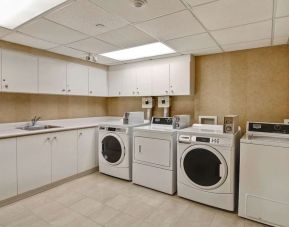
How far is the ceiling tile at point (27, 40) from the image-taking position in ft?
8.72

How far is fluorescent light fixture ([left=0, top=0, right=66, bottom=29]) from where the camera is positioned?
71.7 inches

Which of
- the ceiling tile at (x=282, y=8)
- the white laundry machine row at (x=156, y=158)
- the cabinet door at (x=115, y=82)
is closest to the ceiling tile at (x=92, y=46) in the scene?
the cabinet door at (x=115, y=82)

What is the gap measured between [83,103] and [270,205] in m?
3.75

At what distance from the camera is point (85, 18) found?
207cm

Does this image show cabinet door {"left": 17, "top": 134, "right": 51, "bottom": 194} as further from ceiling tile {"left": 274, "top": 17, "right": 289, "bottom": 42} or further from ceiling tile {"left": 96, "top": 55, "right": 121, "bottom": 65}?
ceiling tile {"left": 274, "top": 17, "right": 289, "bottom": 42}

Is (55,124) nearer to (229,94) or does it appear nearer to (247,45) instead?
(229,94)

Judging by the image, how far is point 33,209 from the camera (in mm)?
2461

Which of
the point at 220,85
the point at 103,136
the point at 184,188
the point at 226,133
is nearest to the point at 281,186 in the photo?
the point at 226,133

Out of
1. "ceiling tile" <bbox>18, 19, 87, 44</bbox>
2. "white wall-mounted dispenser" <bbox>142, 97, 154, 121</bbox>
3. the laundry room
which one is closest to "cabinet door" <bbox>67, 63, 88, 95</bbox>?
the laundry room

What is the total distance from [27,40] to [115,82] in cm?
189

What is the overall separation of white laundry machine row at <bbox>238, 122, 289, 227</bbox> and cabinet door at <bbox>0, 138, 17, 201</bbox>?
296 centimetres

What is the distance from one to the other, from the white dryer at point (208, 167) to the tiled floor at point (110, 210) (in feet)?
0.52

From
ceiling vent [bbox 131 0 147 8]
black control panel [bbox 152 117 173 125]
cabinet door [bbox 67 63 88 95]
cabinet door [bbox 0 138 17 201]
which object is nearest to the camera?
ceiling vent [bbox 131 0 147 8]

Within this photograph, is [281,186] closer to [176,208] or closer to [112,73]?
[176,208]
